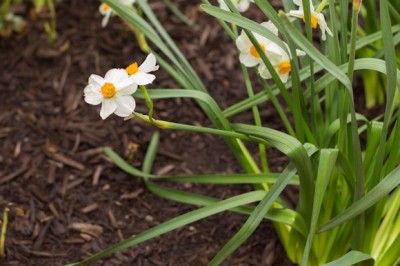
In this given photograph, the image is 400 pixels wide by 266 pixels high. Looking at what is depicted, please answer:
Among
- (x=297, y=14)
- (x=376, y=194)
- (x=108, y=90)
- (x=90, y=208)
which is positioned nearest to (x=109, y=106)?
(x=108, y=90)

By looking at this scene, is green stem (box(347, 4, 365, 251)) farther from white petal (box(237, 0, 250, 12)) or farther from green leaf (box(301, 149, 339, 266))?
white petal (box(237, 0, 250, 12))

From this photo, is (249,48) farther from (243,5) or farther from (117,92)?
(117,92)

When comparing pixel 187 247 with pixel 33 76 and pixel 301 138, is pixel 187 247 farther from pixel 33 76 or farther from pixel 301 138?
pixel 33 76

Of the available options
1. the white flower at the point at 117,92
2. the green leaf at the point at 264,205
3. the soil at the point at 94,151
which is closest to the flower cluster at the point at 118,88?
the white flower at the point at 117,92

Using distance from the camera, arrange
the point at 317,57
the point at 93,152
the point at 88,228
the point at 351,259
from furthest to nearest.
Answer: the point at 93,152, the point at 88,228, the point at 351,259, the point at 317,57

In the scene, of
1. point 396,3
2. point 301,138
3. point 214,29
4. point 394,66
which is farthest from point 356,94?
point 394,66

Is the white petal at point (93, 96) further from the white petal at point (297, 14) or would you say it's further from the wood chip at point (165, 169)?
the wood chip at point (165, 169)
